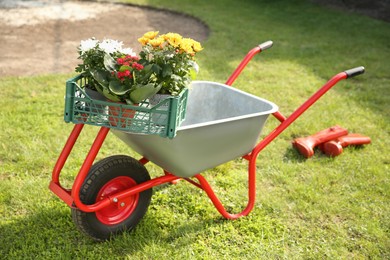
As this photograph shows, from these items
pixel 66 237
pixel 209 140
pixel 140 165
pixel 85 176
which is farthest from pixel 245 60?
pixel 66 237

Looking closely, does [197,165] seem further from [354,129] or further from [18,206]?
[354,129]

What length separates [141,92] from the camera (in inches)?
81.9

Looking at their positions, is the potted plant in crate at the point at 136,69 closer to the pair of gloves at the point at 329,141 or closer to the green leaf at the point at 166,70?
the green leaf at the point at 166,70

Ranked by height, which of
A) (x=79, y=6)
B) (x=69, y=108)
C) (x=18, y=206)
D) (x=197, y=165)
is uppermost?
(x=69, y=108)

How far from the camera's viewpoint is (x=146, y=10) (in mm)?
7555

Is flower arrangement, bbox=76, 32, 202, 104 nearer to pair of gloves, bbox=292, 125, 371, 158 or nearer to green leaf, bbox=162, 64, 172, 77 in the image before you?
green leaf, bbox=162, 64, 172, 77

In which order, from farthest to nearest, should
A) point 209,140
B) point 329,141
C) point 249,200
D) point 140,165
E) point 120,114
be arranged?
point 329,141, point 249,200, point 140,165, point 209,140, point 120,114

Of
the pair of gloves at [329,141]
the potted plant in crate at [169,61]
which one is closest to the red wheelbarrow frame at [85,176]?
the potted plant in crate at [169,61]

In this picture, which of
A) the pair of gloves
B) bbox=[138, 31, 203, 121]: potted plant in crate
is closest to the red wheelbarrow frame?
bbox=[138, 31, 203, 121]: potted plant in crate

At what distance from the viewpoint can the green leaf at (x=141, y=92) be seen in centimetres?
207

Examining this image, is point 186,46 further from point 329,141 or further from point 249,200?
point 329,141

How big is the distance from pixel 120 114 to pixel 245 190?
1276mm

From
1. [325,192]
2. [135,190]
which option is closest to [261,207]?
[325,192]

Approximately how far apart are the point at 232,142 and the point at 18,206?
1.27m
